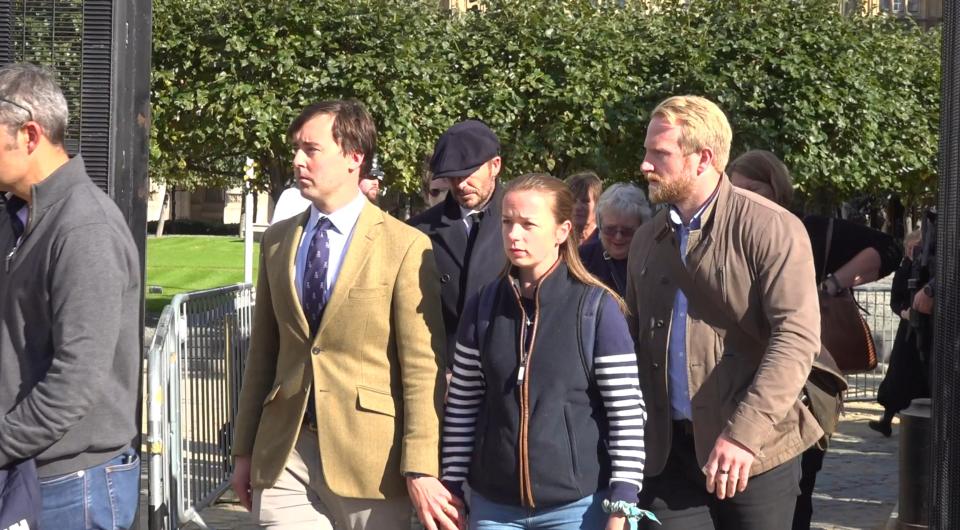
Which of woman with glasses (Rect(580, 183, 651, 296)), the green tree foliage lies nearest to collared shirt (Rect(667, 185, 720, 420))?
woman with glasses (Rect(580, 183, 651, 296))

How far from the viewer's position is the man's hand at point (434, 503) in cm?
391

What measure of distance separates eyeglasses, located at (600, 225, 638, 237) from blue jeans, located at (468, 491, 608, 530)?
2.25m

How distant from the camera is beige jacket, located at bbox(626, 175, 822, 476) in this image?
3775 millimetres

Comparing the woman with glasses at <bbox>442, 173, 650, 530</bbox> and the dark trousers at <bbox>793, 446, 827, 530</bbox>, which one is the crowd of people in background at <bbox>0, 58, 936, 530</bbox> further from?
the dark trousers at <bbox>793, 446, 827, 530</bbox>

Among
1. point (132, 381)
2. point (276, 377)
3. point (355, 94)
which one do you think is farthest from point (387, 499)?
point (355, 94)

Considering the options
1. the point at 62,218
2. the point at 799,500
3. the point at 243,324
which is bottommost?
the point at 799,500

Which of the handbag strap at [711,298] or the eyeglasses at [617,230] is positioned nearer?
the handbag strap at [711,298]

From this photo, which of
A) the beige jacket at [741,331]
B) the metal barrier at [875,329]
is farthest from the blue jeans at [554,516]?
the metal barrier at [875,329]

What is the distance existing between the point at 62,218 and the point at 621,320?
62.4 inches

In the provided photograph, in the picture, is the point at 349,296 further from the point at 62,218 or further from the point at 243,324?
the point at 243,324

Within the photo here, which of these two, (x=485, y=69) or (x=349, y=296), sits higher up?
(x=485, y=69)

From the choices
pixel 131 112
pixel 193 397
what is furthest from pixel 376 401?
pixel 193 397

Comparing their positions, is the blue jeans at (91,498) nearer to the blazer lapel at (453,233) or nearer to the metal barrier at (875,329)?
the blazer lapel at (453,233)

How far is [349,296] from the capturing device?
406 centimetres
